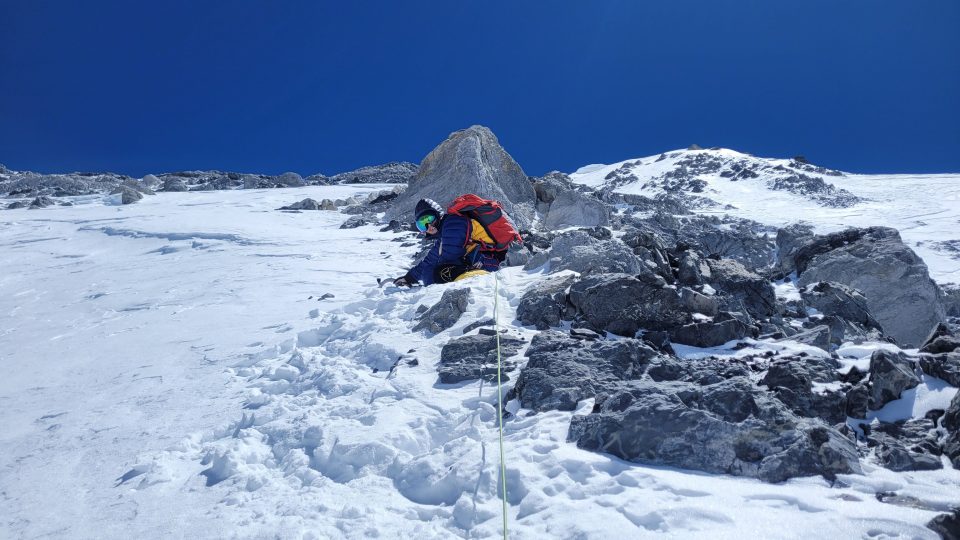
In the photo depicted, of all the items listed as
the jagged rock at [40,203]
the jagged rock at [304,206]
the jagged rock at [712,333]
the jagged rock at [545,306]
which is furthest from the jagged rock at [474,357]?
the jagged rock at [40,203]

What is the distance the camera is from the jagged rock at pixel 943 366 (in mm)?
4598

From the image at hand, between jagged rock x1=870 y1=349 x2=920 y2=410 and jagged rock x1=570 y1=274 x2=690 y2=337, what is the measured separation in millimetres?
2270

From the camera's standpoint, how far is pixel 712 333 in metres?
6.34

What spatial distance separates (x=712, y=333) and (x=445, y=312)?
11.9ft

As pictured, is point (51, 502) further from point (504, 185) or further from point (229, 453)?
point (504, 185)

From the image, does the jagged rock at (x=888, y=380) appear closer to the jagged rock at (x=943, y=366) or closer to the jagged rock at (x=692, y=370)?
the jagged rock at (x=943, y=366)

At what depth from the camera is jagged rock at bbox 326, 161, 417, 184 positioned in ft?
144

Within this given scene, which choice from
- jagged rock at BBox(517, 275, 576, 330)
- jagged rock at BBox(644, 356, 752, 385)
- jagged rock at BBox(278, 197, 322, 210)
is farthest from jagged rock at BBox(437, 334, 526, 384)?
jagged rock at BBox(278, 197, 322, 210)

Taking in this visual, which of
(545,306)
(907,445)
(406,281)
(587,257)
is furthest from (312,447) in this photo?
(587,257)

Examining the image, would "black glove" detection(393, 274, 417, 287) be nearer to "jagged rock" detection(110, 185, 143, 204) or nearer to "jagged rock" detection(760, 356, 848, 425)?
"jagged rock" detection(760, 356, 848, 425)

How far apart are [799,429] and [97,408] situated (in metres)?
7.02

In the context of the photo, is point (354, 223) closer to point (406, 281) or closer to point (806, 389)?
point (406, 281)

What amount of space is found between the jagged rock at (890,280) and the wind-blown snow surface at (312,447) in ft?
22.1

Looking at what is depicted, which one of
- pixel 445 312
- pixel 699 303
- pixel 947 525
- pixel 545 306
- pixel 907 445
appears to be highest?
pixel 699 303
